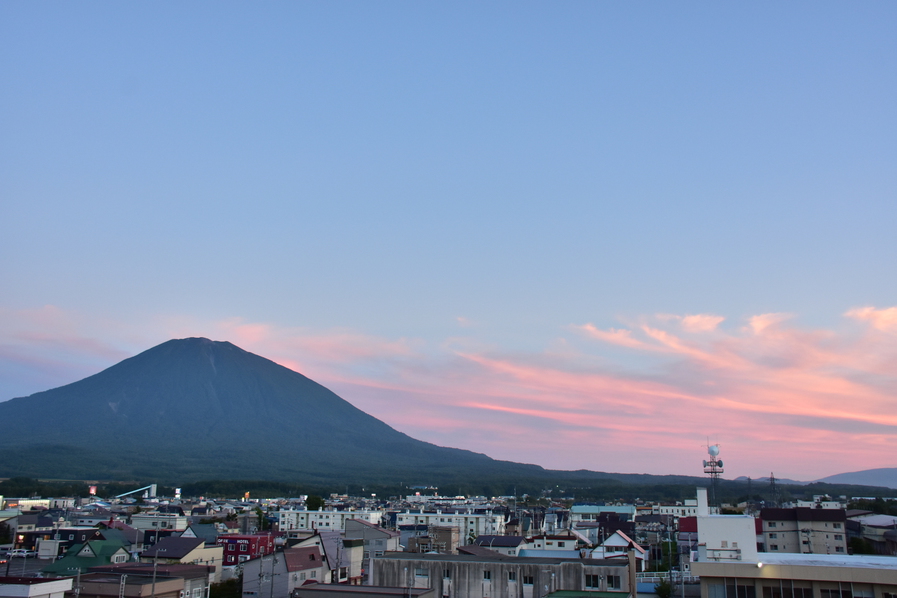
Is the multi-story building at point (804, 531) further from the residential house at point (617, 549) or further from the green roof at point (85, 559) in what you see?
the green roof at point (85, 559)

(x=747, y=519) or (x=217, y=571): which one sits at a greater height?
(x=747, y=519)

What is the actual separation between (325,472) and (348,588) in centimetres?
15276

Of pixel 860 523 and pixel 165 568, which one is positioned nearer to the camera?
pixel 165 568

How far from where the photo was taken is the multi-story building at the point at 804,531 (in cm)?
4246

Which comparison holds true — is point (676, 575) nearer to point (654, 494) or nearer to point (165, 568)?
point (165, 568)

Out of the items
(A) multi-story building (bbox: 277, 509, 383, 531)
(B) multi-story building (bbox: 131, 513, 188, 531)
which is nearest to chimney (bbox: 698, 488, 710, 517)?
(A) multi-story building (bbox: 277, 509, 383, 531)

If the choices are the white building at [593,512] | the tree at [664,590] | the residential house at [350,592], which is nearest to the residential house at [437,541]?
the tree at [664,590]

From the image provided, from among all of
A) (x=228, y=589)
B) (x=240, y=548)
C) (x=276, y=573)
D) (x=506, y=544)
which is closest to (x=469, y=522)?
(x=506, y=544)

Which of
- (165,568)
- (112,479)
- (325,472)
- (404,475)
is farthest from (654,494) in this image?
(165,568)

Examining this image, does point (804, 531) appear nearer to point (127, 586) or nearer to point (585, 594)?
point (585, 594)

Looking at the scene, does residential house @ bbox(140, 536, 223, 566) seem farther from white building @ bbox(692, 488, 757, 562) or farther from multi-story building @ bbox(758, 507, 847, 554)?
multi-story building @ bbox(758, 507, 847, 554)

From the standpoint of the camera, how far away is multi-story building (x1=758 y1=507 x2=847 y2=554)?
4246cm

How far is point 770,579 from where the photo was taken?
64.2 ft

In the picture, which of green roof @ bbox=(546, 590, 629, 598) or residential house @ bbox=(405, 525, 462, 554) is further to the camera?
residential house @ bbox=(405, 525, 462, 554)
